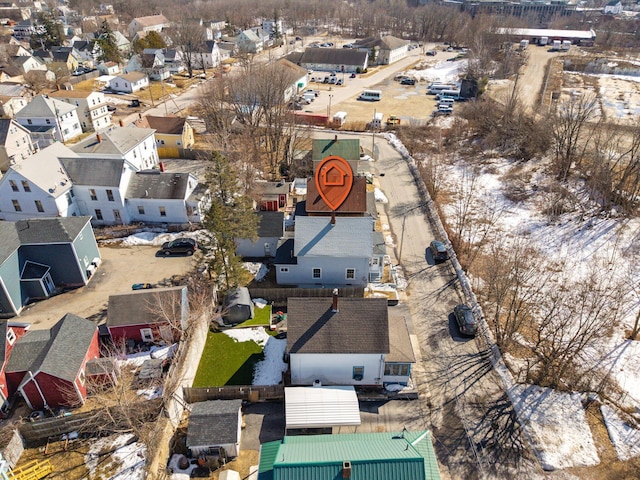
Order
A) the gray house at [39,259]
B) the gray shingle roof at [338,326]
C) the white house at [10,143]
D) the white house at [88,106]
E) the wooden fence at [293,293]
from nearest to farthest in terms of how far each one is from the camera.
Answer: the gray shingle roof at [338,326] < the gray house at [39,259] < the wooden fence at [293,293] < the white house at [10,143] < the white house at [88,106]

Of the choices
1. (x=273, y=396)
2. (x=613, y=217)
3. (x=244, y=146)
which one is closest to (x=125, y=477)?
(x=273, y=396)

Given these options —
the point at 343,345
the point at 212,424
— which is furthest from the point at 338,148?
the point at 212,424

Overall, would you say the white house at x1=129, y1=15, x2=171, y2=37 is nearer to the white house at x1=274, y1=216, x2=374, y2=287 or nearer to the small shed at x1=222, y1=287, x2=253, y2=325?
the white house at x1=274, y1=216, x2=374, y2=287

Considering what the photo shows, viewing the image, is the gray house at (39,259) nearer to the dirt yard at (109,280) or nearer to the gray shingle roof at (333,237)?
the dirt yard at (109,280)

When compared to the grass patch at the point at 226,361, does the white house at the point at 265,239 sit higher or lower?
higher

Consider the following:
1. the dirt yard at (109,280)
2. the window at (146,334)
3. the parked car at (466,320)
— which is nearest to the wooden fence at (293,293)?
the parked car at (466,320)

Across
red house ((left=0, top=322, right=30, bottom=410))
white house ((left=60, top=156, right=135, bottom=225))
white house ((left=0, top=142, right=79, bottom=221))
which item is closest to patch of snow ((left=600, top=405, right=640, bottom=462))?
red house ((left=0, top=322, right=30, bottom=410))

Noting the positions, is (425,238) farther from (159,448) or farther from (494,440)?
(159,448)
